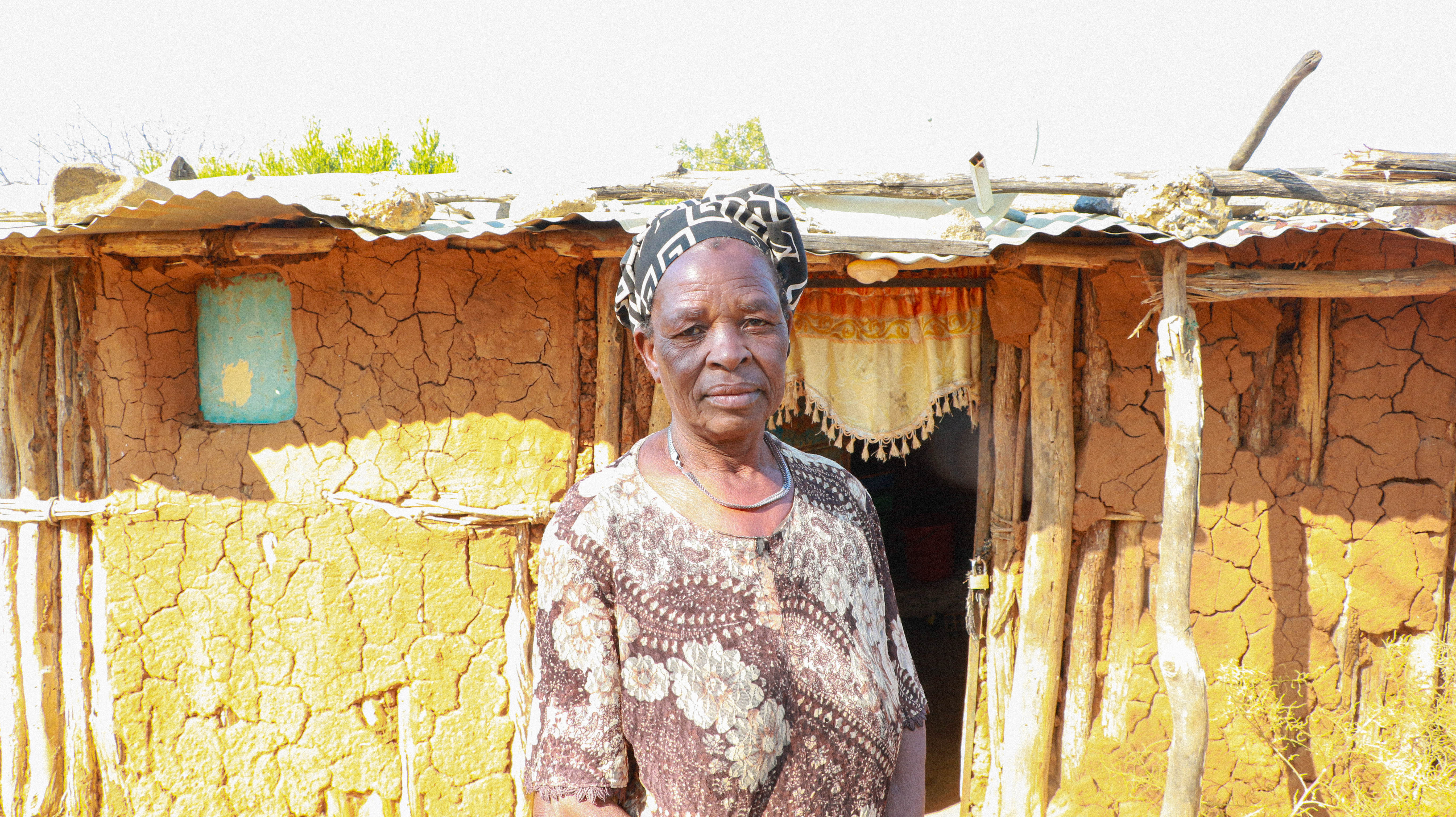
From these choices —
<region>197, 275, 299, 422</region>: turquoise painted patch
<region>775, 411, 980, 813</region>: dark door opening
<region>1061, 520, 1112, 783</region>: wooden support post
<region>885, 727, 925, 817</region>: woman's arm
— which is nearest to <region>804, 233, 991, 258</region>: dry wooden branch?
<region>1061, 520, 1112, 783</region>: wooden support post

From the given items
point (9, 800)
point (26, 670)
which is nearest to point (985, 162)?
point (26, 670)

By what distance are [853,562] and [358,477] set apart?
2.82m

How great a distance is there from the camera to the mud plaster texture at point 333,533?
3660 millimetres

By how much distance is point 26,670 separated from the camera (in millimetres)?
3844

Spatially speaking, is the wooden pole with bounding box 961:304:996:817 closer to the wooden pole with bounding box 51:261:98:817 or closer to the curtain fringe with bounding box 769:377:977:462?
the curtain fringe with bounding box 769:377:977:462

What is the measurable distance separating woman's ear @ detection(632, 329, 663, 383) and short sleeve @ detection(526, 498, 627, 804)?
0.33 metres

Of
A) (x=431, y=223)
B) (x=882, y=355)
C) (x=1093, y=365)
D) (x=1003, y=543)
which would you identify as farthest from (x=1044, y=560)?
(x=431, y=223)

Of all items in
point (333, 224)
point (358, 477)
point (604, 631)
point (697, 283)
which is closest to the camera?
point (604, 631)

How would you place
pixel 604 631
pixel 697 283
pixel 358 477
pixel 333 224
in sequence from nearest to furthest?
pixel 604 631 → pixel 697 283 → pixel 333 224 → pixel 358 477

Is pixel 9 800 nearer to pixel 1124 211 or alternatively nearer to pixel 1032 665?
pixel 1032 665

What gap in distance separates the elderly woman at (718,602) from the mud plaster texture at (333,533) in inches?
89.5

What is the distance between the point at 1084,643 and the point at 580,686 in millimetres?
3235

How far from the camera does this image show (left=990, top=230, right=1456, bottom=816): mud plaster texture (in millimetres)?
3697

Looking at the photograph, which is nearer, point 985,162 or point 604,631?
point 604,631
